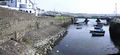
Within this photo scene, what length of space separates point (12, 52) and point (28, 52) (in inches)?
117

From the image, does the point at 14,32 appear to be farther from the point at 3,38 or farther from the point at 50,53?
the point at 50,53

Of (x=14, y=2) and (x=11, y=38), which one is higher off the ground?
(x=14, y=2)

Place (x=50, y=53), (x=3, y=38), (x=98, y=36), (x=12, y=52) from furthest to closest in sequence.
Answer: (x=98, y=36) → (x=50, y=53) → (x=3, y=38) → (x=12, y=52)

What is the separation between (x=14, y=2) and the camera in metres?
59.1

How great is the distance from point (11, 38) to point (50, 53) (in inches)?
310

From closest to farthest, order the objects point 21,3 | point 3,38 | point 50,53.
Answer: point 3,38 → point 50,53 → point 21,3

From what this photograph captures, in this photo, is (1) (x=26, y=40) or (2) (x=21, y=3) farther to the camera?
(2) (x=21, y=3)

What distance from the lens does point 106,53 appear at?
32.8m

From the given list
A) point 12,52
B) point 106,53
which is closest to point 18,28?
point 12,52

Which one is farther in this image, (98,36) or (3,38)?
(98,36)

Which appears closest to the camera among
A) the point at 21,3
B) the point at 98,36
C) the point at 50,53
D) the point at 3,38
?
the point at 3,38

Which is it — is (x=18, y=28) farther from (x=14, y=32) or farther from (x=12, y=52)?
(x=12, y=52)

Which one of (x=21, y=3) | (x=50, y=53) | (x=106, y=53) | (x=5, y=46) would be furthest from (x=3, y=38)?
(x=21, y=3)

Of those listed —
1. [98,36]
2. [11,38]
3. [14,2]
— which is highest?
[14,2]
